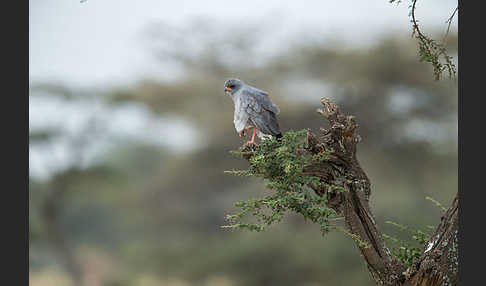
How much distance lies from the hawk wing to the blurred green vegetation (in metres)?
6.50

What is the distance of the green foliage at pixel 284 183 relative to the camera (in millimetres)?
2619

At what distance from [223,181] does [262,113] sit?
24.6 feet

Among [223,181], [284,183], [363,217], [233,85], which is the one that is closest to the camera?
[284,183]

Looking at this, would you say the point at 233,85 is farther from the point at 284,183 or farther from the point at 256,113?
the point at 284,183

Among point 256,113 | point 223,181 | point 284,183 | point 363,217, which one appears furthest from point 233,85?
point 223,181

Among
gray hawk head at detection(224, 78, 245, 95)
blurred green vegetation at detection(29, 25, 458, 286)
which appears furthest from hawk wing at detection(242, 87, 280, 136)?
blurred green vegetation at detection(29, 25, 458, 286)

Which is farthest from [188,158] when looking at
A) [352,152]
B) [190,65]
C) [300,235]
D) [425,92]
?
[352,152]

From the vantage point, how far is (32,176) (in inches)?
380

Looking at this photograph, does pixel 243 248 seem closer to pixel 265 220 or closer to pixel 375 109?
pixel 375 109

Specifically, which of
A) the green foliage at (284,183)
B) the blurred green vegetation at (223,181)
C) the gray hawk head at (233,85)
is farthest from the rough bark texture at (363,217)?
the blurred green vegetation at (223,181)

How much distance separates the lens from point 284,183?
2.71m

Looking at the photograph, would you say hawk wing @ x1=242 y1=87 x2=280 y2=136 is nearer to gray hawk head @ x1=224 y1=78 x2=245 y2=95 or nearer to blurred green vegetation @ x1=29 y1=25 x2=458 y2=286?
gray hawk head @ x1=224 y1=78 x2=245 y2=95

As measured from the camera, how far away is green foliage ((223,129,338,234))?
2619 mm

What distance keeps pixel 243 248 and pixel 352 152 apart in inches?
285
